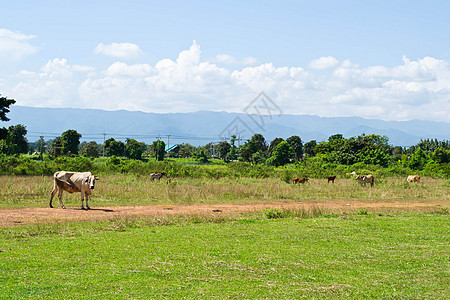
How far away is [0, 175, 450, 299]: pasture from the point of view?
322 inches

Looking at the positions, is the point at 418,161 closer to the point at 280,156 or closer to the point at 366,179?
the point at 280,156

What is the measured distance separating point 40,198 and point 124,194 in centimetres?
447

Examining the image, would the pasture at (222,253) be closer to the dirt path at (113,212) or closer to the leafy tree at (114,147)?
the dirt path at (113,212)

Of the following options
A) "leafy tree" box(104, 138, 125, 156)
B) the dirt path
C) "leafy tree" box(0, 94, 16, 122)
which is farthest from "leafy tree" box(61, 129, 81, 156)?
the dirt path

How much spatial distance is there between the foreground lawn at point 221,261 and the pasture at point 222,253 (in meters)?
0.02

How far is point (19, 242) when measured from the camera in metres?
11.8

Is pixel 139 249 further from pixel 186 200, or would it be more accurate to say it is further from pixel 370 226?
pixel 186 200

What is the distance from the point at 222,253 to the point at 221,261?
90 cm

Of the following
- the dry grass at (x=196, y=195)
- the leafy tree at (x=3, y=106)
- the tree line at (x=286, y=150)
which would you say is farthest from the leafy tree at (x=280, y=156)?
the leafy tree at (x=3, y=106)

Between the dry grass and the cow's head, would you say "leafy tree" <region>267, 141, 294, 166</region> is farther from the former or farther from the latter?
the cow's head

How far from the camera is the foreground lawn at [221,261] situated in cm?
808

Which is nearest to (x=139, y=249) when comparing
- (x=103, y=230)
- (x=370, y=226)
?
(x=103, y=230)

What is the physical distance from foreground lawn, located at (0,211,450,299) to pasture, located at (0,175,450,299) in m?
0.02

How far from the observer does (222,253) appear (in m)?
11.3
